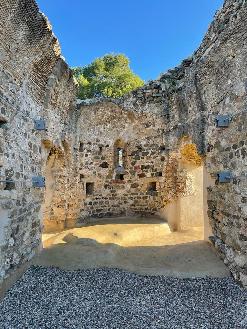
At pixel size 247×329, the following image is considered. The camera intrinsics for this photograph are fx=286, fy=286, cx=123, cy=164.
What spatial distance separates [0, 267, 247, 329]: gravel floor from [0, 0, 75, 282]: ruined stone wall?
2.02ft

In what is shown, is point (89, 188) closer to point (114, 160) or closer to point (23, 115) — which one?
point (114, 160)

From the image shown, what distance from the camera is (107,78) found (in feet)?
75.4

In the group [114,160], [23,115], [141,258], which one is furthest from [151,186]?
[23,115]

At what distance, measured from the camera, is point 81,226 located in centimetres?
887

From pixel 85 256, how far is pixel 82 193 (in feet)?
11.8

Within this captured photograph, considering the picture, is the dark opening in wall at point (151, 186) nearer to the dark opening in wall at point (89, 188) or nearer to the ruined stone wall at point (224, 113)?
the dark opening in wall at point (89, 188)

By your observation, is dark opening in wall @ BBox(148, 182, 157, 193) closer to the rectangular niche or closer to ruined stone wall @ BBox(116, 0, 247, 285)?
ruined stone wall @ BBox(116, 0, 247, 285)

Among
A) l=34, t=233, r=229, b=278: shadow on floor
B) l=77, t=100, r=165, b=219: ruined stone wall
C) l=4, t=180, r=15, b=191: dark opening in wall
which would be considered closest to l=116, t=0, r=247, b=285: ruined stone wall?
l=34, t=233, r=229, b=278: shadow on floor

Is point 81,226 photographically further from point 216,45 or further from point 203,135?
point 216,45

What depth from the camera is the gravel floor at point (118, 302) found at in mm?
3953

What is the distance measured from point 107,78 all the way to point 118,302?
20.6m

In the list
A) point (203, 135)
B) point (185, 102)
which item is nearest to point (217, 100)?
point (203, 135)

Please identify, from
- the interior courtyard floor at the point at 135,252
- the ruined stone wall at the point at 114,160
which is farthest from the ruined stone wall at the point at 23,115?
the ruined stone wall at the point at 114,160

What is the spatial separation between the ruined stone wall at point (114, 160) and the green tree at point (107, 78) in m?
12.6
